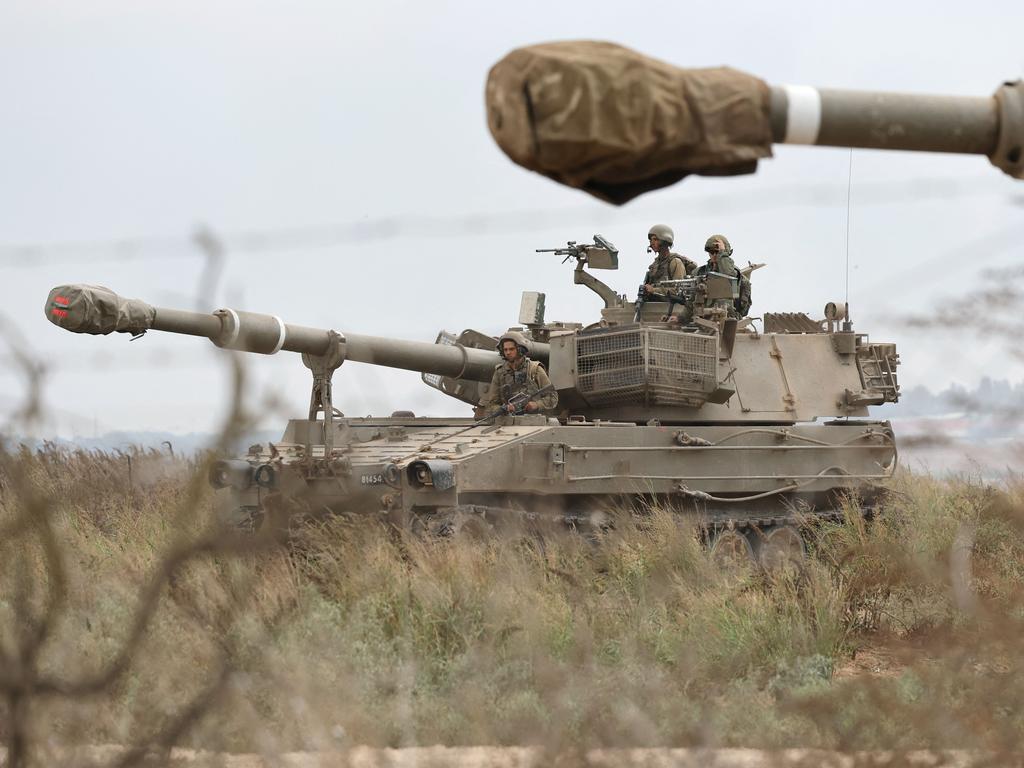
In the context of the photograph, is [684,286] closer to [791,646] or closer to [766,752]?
[791,646]

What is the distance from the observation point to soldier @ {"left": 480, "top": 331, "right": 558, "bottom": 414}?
12.8 m

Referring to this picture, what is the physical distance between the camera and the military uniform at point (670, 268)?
13.8 meters

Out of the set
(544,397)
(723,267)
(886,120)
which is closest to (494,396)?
(544,397)

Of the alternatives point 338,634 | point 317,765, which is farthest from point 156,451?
point 317,765

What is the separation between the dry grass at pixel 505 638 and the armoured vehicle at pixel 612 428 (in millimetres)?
532

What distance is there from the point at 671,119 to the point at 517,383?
970cm

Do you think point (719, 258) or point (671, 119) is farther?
point (719, 258)

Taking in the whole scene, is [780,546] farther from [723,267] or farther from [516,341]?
[516,341]

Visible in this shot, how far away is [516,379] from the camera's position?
13.0 metres

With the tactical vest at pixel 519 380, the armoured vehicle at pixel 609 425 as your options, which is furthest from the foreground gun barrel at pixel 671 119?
the tactical vest at pixel 519 380

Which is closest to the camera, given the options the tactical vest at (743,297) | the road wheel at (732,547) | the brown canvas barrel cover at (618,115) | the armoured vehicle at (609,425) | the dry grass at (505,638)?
the brown canvas barrel cover at (618,115)

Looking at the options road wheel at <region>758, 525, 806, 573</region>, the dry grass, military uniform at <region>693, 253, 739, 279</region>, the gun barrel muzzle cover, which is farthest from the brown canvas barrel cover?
military uniform at <region>693, 253, 739, 279</region>

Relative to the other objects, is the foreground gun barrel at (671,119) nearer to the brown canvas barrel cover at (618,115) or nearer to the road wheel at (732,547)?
the brown canvas barrel cover at (618,115)

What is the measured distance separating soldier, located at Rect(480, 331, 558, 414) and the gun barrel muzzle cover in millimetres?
3573
